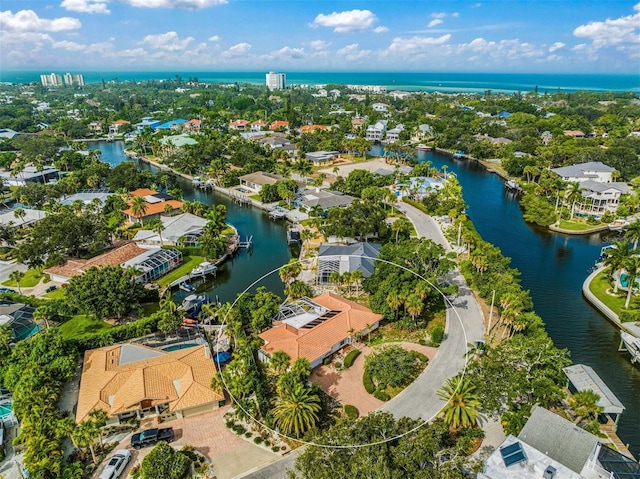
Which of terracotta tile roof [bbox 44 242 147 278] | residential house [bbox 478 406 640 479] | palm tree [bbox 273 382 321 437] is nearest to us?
residential house [bbox 478 406 640 479]

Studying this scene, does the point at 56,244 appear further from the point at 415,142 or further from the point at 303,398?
the point at 415,142

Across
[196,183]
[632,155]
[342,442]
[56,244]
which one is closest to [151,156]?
[196,183]

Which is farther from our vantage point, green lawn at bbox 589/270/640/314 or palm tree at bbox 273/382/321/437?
green lawn at bbox 589/270/640/314

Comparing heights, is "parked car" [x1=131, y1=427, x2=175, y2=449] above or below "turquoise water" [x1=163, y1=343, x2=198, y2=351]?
below

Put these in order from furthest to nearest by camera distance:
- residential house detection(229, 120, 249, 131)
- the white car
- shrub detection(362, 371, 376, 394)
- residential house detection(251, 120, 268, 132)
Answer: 1. residential house detection(229, 120, 249, 131)
2. residential house detection(251, 120, 268, 132)
3. shrub detection(362, 371, 376, 394)
4. the white car

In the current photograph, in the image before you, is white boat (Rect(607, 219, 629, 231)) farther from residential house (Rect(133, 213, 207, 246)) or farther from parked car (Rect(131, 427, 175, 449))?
parked car (Rect(131, 427, 175, 449))

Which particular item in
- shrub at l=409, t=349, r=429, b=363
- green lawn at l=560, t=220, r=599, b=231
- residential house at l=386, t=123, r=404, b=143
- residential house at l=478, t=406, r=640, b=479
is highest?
residential house at l=386, t=123, r=404, b=143

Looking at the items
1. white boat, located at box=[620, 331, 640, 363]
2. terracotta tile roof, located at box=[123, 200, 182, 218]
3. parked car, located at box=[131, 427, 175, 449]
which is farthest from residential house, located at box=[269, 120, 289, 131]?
parked car, located at box=[131, 427, 175, 449]
